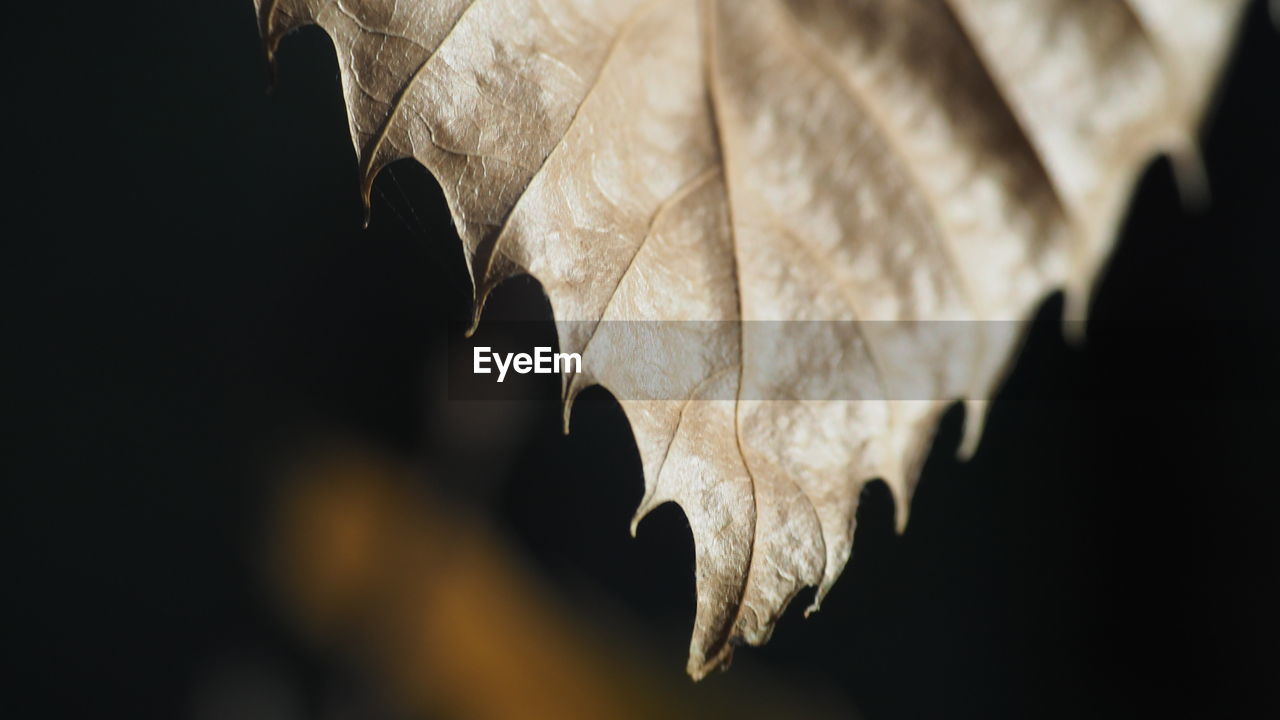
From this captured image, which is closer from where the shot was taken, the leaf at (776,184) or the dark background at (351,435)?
the leaf at (776,184)

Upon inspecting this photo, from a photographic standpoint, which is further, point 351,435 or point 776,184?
point 351,435

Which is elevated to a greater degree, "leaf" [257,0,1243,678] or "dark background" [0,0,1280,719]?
"leaf" [257,0,1243,678]

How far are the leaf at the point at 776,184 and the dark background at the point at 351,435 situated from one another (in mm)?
380

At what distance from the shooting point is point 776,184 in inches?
6.3

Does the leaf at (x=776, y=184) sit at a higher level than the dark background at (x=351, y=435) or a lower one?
higher

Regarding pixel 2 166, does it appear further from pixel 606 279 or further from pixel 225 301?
pixel 606 279

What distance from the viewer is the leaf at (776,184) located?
13 cm

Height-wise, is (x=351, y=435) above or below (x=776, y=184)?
below

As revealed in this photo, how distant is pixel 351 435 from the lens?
0.74m

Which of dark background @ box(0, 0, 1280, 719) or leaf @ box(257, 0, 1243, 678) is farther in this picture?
dark background @ box(0, 0, 1280, 719)

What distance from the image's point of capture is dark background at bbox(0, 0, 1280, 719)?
604 mm

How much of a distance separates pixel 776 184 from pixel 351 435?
64 centimetres

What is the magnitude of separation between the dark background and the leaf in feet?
1.25

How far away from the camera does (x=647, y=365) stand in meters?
0.18
